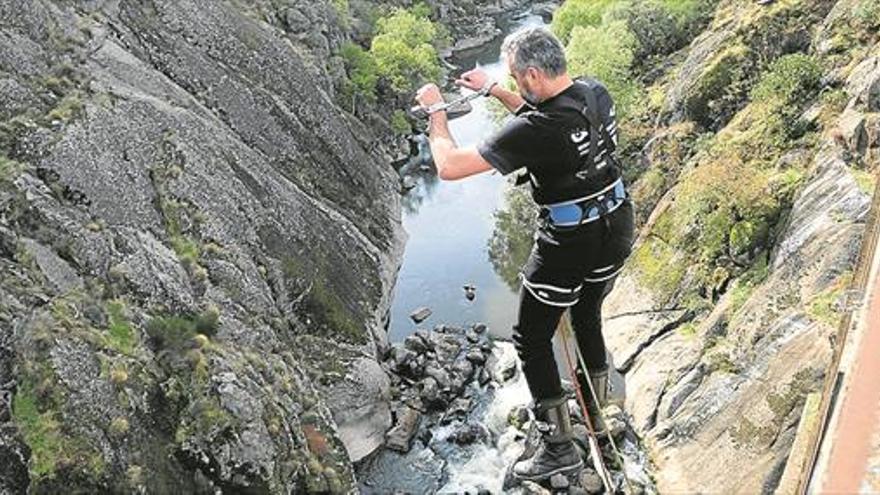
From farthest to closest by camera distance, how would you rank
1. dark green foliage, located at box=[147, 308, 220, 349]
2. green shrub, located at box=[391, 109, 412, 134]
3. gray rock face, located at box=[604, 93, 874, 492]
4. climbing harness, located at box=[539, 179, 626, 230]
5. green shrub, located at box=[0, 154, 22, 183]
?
green shrub, located at box=[391, 109, 412, 134] < green shrub, located at box=[0, 154, 22, 183] < dark green foliage, located at box=[147, 308, 220, 349] < gray rock face, located at box=[604, 93, 874, 492] < climbing harness, located at box=[539, 179, 626, 230]

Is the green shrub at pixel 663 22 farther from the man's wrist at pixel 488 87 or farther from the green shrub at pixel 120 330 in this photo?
the man's wrist at pixel 488 87

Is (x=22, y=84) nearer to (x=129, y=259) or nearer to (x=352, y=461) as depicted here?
(x=129, y=259)

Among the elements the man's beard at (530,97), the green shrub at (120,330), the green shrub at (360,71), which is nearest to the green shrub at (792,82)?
the green shrub at (120,330)

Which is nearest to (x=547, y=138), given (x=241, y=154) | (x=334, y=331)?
(x=334, y=331)

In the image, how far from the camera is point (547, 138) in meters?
7.56

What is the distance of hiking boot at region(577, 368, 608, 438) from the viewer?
379 inches

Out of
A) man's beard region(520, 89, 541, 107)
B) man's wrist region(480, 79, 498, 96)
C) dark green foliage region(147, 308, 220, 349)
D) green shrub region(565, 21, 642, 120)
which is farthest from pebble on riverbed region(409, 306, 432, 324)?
man's beard region(520, 89, 541, 107)

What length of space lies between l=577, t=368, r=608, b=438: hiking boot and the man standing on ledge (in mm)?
17

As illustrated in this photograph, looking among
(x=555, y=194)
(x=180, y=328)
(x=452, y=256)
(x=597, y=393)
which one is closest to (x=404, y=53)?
(x=452, y=256)

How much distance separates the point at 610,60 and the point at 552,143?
39.3 meters

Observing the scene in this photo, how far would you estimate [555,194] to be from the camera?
8.09 m

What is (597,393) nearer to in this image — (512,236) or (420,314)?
(420,314)

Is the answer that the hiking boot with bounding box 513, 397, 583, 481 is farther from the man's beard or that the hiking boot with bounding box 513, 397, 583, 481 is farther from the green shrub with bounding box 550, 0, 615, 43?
the green shrub with bounding box 550, 0, 615, 43

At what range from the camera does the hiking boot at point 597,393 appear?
963 centimetres
